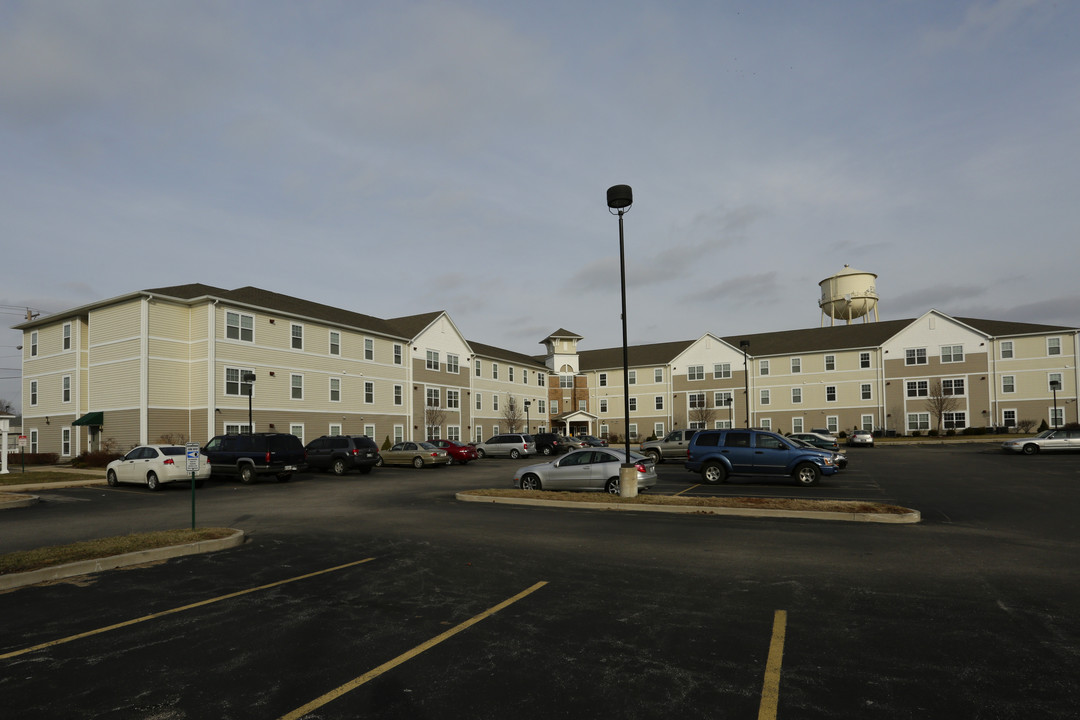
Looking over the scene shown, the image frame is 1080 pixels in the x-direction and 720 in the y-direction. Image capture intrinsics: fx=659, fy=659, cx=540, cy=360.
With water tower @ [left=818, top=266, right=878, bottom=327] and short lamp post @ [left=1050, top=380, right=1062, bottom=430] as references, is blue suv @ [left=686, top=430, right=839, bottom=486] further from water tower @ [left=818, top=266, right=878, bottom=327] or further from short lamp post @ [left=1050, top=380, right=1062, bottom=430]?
water tower @ [left=818, top=266, right=878, bottom=327]

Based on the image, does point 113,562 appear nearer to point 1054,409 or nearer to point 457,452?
point 457,452

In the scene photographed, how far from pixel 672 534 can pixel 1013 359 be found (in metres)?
62.6

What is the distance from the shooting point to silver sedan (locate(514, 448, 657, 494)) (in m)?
18.4

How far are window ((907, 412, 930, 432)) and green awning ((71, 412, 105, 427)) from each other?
210 ft

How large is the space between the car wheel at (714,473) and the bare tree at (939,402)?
A: 47.8 meters

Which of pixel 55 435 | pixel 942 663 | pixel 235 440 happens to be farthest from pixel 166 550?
pixel 55 435

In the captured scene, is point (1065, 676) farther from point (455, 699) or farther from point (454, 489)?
point (454, 489)

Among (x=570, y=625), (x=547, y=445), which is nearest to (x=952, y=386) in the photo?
(x=547, y=445)

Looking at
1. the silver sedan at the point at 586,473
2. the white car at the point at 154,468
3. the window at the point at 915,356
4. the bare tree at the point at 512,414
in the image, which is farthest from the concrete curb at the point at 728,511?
the window at the point at 915,356

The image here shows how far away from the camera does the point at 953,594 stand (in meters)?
7.49

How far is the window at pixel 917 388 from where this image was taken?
203ft

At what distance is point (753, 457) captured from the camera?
70.8 ft

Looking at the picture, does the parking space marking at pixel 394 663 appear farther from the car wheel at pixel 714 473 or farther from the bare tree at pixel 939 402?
the bare tree at pixel 939 402

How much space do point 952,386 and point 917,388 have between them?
9.25 ft
